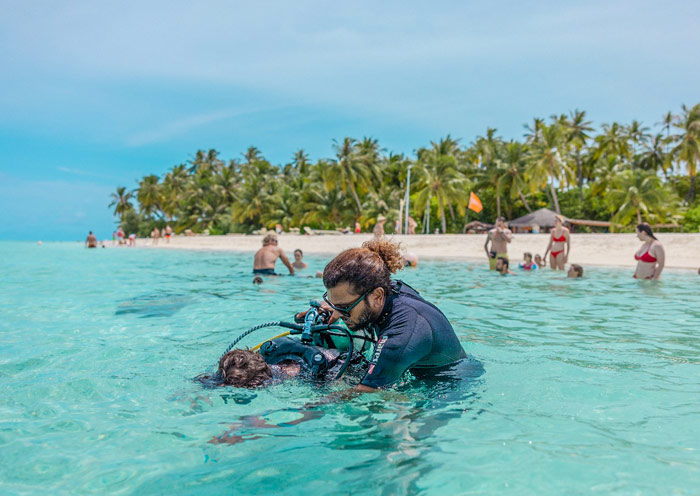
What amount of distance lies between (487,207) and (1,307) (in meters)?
44.0

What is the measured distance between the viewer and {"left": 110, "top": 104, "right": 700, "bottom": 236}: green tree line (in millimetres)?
40400

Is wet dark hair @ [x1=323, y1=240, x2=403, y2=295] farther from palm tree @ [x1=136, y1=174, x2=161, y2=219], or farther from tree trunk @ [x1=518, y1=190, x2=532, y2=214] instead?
palm tree @ [x1=136, y1=174, x2=161, y2=219]

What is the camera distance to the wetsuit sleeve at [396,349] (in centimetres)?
287

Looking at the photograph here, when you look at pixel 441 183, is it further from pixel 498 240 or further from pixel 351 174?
pixel 498 240

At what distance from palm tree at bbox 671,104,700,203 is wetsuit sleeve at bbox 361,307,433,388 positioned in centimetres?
4835

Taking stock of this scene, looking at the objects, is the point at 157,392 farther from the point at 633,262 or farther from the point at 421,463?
the point at 633,262

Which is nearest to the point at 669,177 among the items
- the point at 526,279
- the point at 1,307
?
the point at 526,279

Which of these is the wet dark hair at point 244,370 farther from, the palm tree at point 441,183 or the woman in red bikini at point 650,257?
the palm tree at point 441,183

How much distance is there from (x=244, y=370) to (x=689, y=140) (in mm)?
49240

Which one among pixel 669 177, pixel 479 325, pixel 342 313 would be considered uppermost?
pixel 669 177

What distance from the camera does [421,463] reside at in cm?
262

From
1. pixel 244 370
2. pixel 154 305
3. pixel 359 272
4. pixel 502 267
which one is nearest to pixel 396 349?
pixel 359 272

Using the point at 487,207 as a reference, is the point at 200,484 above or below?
below

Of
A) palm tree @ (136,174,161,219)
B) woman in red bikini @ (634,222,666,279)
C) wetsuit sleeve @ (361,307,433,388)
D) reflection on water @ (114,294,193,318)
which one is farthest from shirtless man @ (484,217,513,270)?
palm tree @ (136,174,161,219)
